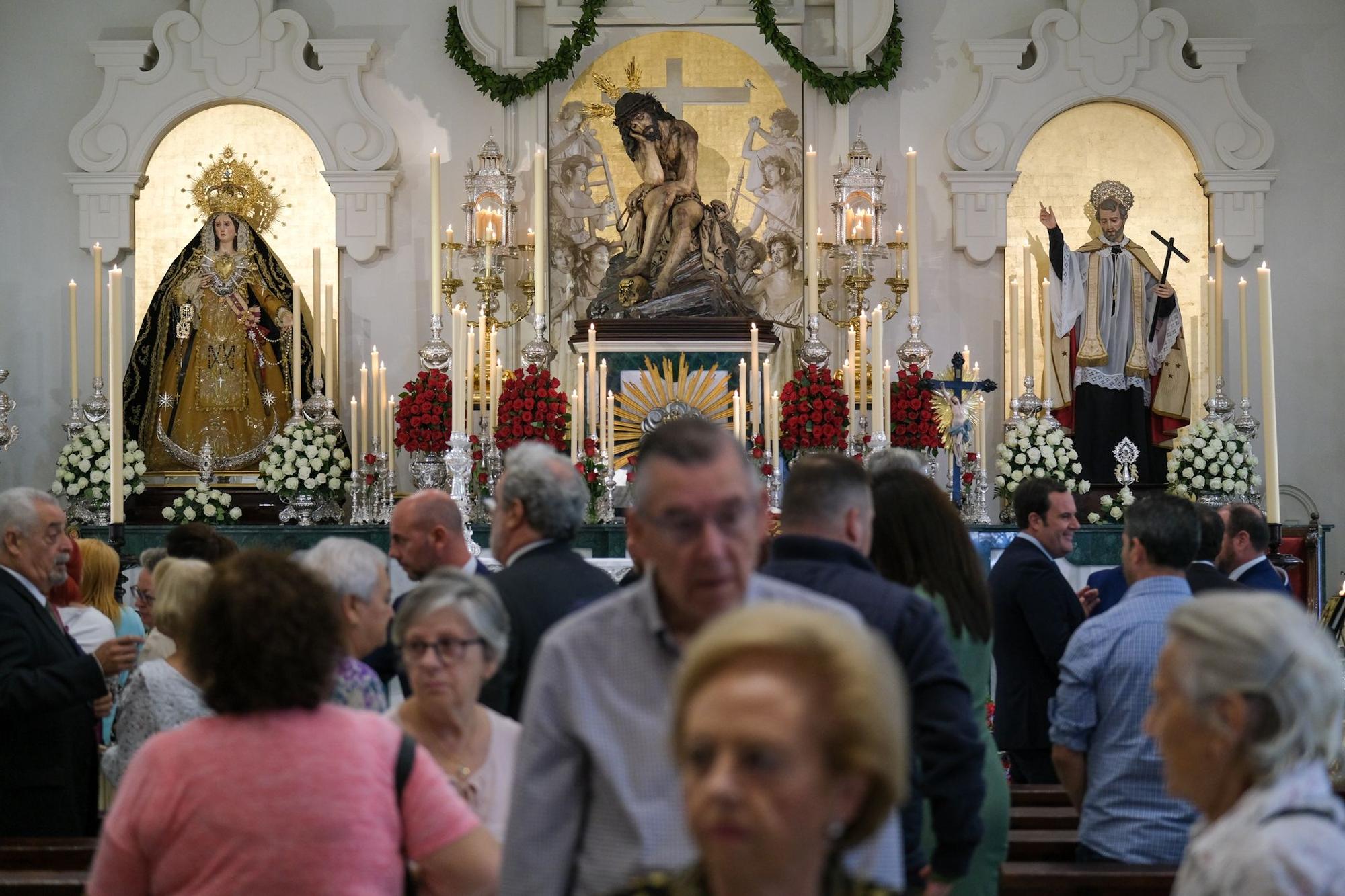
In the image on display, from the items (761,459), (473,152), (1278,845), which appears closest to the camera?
(1278,845)

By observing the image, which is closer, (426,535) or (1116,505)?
(426,535)

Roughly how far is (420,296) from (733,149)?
7.74 ft

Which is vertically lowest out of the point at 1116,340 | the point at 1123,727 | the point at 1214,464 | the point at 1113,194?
the point at 1123,727

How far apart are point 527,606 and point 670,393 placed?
6187mm

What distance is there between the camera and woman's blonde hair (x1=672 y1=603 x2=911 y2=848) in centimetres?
172

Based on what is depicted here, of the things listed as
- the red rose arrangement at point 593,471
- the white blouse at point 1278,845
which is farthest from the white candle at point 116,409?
the white blouse at point 1278,845

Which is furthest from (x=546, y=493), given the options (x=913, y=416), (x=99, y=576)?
(x=913, y=416)

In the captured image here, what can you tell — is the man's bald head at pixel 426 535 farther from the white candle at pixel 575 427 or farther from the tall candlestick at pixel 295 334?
the tall candlestick at pixel 295 334

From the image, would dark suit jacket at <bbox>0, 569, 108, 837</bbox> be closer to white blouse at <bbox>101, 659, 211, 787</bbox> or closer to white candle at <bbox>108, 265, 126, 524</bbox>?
white blouse at <bbox>101, 659, 211, 787</bbox>

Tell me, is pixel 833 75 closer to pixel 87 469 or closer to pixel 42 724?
pixel 87 469

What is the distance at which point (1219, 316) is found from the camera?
9.97 m

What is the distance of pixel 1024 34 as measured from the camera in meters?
11.2

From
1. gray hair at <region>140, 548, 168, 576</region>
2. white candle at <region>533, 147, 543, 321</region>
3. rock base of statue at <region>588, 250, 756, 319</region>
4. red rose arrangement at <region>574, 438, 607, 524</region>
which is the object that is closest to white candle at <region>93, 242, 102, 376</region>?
white candle at <region>533, 147, 543, 321</region>

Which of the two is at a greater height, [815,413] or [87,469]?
[815,413]
